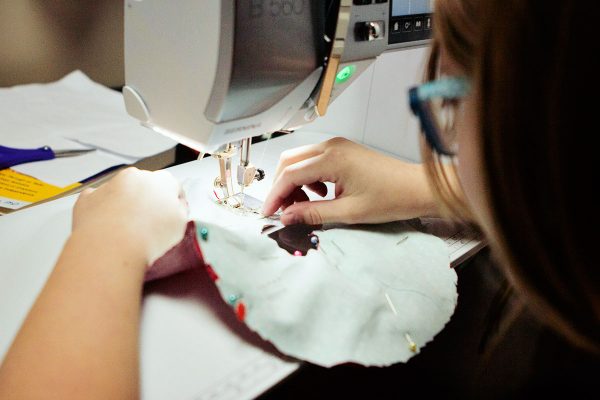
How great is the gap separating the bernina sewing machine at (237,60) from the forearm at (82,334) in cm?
19

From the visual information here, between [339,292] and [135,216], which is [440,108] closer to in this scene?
[339,292]

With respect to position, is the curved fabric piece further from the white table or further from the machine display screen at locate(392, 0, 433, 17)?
the machine display screen at locate(392, 0, 433, 17)

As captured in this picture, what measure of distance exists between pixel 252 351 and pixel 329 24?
0.42 metres

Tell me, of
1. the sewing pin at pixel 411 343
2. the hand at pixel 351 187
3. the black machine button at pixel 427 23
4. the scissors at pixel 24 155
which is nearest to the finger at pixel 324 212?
the hand at pixel 351 187

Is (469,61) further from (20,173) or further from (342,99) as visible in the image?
(20,173)

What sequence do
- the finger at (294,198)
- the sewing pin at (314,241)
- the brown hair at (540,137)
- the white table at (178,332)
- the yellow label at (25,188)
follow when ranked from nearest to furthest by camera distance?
the brown hair at (540,137), the white table at (178,332), the sewing pin at (314,241), the finger at (294,198), the yellow label at (25,188)

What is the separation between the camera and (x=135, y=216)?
0.56 meters

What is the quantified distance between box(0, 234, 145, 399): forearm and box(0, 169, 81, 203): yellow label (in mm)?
470

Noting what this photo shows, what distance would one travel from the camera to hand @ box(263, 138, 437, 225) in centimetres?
70

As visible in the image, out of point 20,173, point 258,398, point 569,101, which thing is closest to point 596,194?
point 569,101

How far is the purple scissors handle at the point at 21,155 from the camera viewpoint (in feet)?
3.28

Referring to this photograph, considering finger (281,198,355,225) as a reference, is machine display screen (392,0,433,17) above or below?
above

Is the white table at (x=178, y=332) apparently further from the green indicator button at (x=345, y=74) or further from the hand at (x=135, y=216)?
the green indicator button at (x=345, y=74)

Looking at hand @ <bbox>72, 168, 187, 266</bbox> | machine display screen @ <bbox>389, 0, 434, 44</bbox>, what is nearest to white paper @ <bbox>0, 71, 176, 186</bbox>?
hand @ <bbox>72, 168, 187, 266</bbox>
